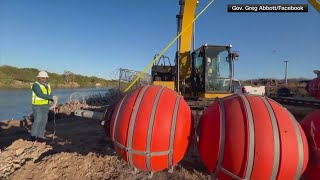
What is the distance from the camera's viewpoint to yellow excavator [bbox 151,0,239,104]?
408 inches

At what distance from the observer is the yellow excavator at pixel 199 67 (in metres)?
10.4

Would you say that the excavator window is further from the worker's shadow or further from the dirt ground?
the dirt ground

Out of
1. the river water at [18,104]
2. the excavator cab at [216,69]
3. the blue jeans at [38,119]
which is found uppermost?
the excavator cab at [216,69]

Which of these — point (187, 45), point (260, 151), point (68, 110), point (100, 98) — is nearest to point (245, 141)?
point (260, 151)

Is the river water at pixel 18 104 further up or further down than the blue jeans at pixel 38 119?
further down

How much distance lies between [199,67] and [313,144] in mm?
7106

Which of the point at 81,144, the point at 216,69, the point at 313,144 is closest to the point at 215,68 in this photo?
the point at 216,69

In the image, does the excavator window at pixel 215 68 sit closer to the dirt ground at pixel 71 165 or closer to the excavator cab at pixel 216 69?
the excavator cab at pixel 216 69

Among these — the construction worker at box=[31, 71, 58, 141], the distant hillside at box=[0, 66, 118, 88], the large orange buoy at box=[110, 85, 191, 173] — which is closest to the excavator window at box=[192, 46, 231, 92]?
the construction worker at box=[31, 71, 58, 141]

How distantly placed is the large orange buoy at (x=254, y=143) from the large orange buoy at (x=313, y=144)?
0.25 meters

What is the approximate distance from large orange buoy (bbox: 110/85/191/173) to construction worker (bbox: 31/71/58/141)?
4.54m

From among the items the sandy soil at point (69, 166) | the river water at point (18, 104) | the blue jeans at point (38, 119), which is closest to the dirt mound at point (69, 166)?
the sandy soil at point (69, 166)

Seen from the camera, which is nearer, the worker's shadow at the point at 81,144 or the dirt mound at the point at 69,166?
the dirt mound at the point at 69,166

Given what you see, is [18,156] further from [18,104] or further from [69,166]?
[18,104]
